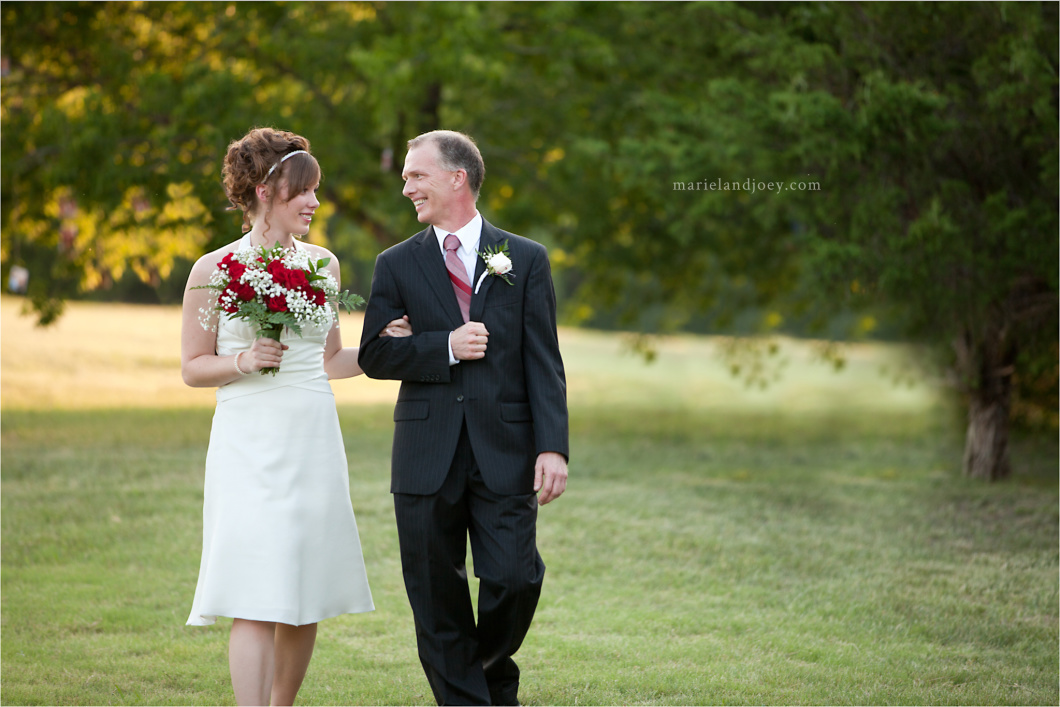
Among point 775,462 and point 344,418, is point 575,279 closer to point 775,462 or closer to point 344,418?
point 344,418

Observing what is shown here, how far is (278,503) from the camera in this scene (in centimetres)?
370

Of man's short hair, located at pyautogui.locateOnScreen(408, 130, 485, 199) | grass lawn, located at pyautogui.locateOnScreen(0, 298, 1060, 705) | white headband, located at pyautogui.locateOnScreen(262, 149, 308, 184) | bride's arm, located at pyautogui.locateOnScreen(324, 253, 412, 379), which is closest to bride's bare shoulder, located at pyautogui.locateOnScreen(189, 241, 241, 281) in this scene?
white headband, located at pyautogui.locateOnScreen(262, 149, 308, 184)

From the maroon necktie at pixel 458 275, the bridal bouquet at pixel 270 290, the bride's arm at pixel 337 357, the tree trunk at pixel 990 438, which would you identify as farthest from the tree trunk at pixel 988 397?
the bridal bouquet at pixel 270 290

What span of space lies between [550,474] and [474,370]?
0.50m

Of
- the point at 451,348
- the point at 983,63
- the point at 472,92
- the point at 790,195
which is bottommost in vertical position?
the point at 451,348

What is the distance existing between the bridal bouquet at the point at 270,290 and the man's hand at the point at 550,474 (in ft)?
3.02

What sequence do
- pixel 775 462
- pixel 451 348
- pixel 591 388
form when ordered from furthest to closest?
pixel 591 388
pixel 775 462
pixel 451 348

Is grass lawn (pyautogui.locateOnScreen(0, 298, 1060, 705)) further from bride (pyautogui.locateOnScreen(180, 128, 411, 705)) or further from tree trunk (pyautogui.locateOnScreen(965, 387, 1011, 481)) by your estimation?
bride (pyautogui.locateOnScreen(180, 128, 411, 705))

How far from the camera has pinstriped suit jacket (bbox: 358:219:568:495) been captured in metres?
3.84

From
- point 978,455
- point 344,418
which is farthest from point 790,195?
point 344,418

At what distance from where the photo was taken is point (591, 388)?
24.8 meters

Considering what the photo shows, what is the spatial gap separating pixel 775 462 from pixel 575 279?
28.4 meters

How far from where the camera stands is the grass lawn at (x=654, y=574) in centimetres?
496

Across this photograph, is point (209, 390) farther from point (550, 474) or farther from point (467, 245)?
point (550, 474)
